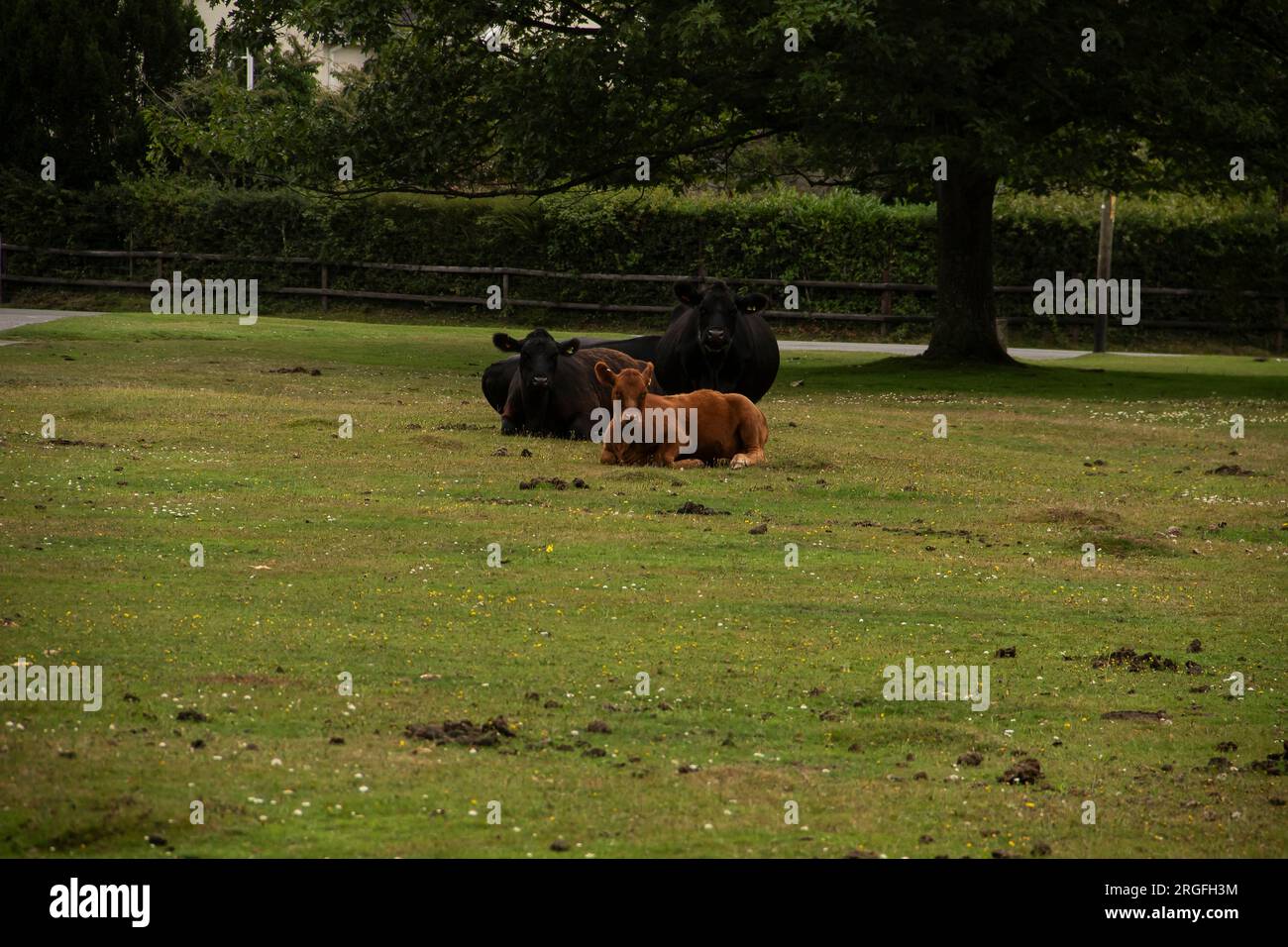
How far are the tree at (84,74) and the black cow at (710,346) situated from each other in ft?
105

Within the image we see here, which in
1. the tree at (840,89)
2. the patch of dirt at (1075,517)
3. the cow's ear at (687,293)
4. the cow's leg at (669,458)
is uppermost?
the tree at (840,89)

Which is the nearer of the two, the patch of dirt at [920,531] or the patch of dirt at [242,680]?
the patch of dirt at [242,680]

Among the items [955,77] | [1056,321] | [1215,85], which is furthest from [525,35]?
[1056,321]

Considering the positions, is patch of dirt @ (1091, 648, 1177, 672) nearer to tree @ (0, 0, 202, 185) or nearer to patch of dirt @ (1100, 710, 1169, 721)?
patch of dirt @ (1100, 710, 1169, 721)

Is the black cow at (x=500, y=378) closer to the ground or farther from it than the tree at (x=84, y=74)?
closer to the ground

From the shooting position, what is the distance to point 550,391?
2131 centimetres

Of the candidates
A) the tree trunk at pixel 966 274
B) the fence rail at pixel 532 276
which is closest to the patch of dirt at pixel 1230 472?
the tree trunk at pixel 966 274

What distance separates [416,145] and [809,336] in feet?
60.8

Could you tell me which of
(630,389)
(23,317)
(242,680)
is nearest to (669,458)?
(630,389)

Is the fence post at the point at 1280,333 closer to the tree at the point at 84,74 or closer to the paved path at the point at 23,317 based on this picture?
the paved path at the point at 23,317

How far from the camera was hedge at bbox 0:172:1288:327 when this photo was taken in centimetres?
4681

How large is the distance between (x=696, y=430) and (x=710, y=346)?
160 inches

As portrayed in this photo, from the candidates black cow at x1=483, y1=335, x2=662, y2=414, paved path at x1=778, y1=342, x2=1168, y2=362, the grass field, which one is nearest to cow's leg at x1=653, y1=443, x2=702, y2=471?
the grass field

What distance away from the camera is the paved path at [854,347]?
1612 inches
